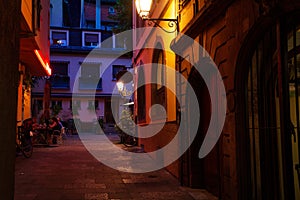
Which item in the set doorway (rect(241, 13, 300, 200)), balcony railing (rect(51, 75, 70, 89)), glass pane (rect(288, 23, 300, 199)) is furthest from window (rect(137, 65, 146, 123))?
balcony railing (rect(51, 75, 70, 89))

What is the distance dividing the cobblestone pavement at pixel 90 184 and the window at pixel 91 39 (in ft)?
83.5

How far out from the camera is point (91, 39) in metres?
35.3

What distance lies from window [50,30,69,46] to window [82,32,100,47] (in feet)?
5.41

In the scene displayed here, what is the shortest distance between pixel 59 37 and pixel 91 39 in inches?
122

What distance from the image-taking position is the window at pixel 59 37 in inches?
1342

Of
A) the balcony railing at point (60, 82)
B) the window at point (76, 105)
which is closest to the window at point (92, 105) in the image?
the window at point (76, 105)

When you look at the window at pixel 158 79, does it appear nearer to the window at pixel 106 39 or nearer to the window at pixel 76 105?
the window at pixel 76 105

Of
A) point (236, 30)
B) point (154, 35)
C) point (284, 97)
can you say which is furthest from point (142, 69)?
point (284, 97)

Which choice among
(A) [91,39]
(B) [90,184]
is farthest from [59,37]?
(B) [90,184]

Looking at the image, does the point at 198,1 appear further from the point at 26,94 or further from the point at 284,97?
the point at 26,94

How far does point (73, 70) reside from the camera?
33.9 metres

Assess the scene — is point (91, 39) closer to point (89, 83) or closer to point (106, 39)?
point (106, 39)

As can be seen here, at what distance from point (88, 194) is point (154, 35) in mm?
6187

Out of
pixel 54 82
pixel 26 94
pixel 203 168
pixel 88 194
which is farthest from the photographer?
pixel 54 82
